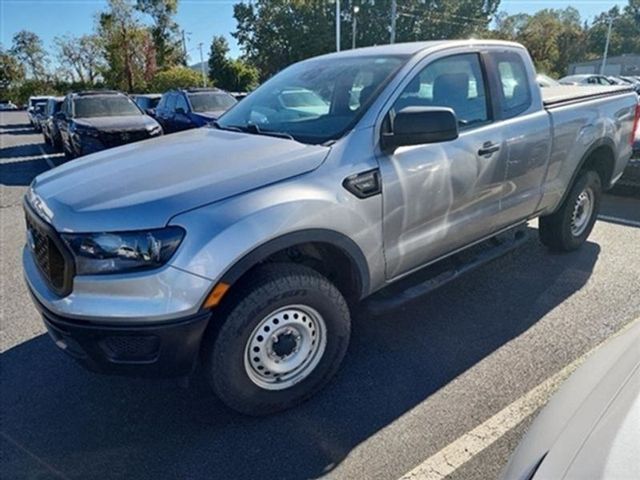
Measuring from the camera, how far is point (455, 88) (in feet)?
10.8

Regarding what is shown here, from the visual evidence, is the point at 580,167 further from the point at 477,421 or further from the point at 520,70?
the point at 477,421

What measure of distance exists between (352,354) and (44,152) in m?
15.2

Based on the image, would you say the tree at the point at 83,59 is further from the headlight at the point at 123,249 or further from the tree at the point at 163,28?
the headlight at the point at 123,249

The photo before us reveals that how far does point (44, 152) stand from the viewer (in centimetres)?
1498

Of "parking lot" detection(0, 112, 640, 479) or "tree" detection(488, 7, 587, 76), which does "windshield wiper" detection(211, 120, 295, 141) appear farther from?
"tree" detection(488, 7, 587, 76)

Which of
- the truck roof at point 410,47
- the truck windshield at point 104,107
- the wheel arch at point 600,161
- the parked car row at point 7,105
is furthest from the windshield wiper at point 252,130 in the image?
the parked car row at point 7,105

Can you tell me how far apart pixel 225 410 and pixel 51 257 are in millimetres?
1207

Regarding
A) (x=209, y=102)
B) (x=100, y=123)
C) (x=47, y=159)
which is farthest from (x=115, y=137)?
(x=47, y=159)

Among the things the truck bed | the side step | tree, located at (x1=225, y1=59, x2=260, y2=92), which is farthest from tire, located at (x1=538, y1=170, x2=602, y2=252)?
tree, located at (x1=225, y1=59, x2=260, y2=92)

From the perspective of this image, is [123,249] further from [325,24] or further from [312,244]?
[325,24]

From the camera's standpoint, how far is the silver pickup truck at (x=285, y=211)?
82.4 inches

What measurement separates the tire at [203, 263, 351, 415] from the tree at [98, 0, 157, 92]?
41940mm

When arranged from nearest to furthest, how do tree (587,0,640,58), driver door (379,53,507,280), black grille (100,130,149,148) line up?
driver door (379,53,507,280) → black grille (100,130,149,148) → tree (587,0,640,58)

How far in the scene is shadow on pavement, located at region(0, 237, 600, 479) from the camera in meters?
2.29
